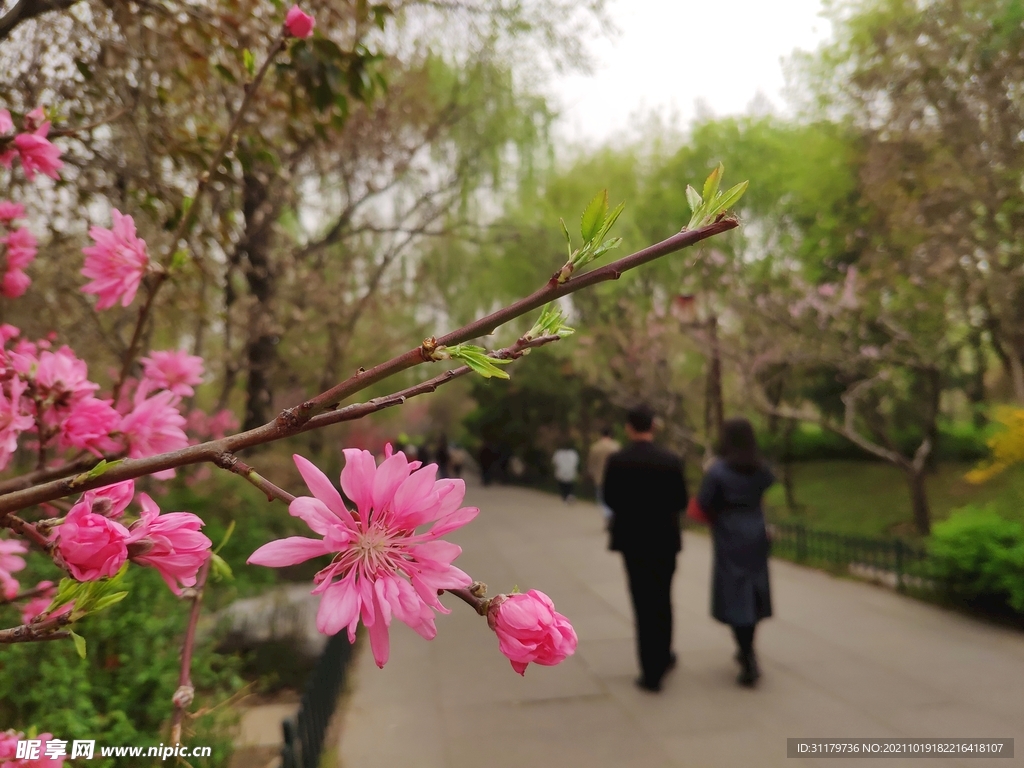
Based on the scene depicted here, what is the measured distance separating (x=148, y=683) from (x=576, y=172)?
15560 millimetres

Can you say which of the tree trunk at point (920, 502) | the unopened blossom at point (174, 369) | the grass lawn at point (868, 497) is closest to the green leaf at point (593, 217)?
the unopened blossom at point (174, 369)

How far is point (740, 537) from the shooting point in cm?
435

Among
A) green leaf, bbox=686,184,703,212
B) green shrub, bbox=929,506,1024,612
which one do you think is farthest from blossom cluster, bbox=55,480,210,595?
green shrub, bbox=929,506,1024,612

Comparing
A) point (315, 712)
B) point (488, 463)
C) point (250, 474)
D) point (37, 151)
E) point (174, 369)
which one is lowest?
point (488, 463)

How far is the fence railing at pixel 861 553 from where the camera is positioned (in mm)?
6328

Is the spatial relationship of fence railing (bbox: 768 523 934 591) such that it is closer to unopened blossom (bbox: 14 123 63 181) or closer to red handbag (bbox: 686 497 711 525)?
red handbag (bbox: 686 497 711 525)

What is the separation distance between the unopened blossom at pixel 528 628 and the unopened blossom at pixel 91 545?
47cm

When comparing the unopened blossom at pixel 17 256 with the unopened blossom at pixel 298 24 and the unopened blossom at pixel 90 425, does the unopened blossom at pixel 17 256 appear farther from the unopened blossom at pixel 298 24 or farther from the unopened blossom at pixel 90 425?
the unopened blossom at pixel 298 24

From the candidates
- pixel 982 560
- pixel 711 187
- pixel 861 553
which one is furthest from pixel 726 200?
pixel 861 553

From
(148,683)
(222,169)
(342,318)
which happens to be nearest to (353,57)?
(222,169)

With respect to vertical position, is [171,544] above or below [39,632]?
above

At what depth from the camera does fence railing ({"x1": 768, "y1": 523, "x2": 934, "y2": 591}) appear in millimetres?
6328

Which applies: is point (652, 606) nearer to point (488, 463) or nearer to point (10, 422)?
point (10, 422)

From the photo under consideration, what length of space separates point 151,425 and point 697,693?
3973 mm
